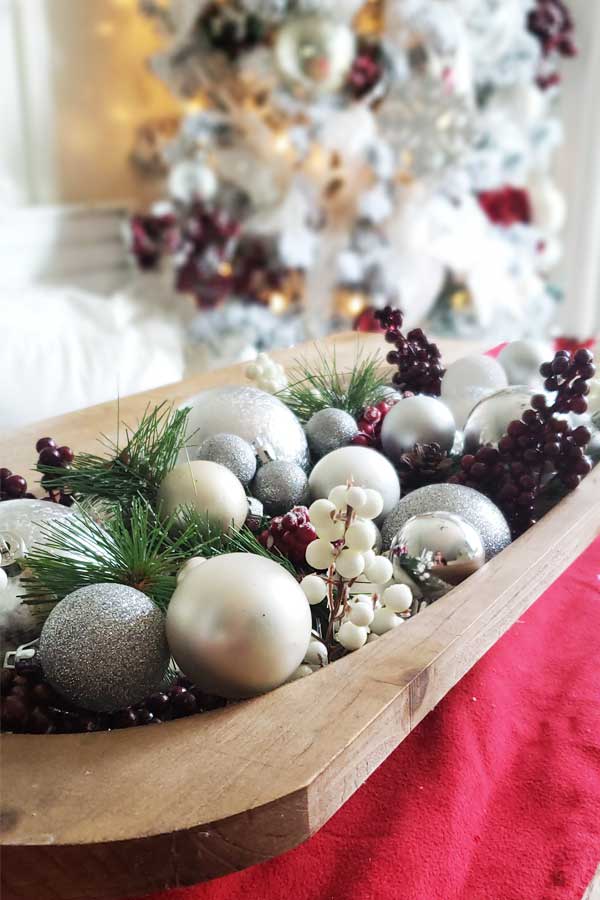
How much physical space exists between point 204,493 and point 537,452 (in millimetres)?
256

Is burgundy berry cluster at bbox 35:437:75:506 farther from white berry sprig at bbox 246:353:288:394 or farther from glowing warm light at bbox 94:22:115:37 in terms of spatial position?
glowing warm light at bbox 94:22:115:37

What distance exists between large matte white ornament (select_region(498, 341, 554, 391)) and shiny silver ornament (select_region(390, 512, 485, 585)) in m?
0.37

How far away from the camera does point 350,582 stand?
0.48m

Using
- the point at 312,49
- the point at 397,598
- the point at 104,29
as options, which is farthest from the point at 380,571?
the point at 104,29

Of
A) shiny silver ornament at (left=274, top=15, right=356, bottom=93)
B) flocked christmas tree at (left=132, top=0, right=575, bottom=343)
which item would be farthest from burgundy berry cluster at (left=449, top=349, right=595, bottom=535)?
shiny silver ornament at (left=274, top=15, right=356, bottom=93)

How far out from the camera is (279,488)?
2.04ft

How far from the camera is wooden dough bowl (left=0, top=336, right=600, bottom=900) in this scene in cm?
33

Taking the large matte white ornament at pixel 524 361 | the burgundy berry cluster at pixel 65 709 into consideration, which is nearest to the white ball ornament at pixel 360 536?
the burgundy berry cluster at pixel 65 709

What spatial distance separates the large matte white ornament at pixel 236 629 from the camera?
0.41m

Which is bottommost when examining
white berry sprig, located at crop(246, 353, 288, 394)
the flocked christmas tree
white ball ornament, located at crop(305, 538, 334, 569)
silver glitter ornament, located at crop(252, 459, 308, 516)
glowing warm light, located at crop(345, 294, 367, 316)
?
glowing warm light, located at crop(345, 294, 367, 316)

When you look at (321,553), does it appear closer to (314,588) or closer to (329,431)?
(314,588)

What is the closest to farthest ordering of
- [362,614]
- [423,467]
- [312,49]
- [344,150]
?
[362,614] < [423,467] < [312,49] < [344,150]

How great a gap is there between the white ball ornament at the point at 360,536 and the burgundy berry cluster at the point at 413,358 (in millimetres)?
365

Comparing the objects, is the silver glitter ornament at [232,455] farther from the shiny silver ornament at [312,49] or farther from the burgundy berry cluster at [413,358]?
the shiny silver ornament at [312,49]
